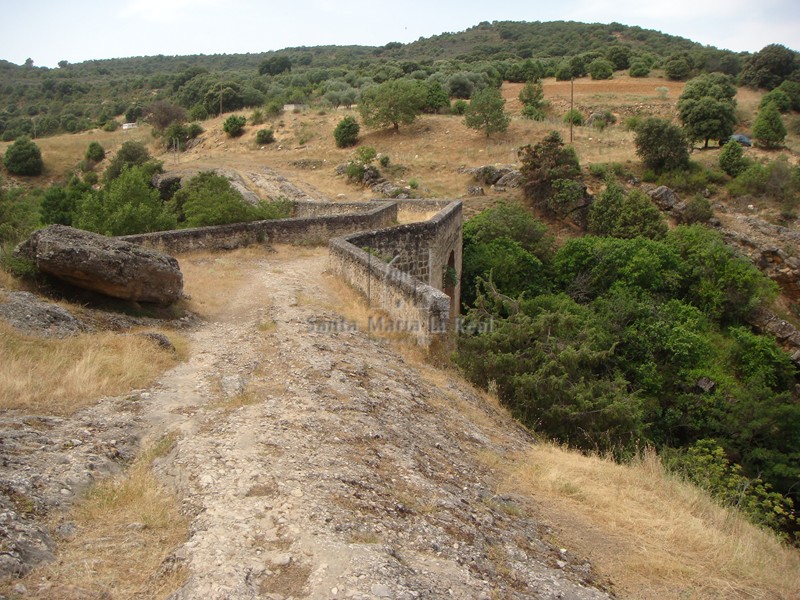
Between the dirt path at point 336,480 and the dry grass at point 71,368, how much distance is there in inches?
12.7

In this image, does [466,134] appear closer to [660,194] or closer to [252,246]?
[660,194]

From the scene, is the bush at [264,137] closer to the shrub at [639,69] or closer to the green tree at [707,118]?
the green tree at [707,118]

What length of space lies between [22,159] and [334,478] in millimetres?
43561

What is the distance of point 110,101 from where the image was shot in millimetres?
71250

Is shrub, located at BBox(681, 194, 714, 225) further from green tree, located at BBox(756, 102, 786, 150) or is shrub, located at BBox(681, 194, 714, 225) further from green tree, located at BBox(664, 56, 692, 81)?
green tree, located at BBox(664, 56, 692, 81)

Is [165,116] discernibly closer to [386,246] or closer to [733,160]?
[733,160]

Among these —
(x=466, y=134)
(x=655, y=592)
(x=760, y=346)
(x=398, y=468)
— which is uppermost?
(x=466, y=134)

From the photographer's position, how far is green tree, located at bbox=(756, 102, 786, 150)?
107 feet

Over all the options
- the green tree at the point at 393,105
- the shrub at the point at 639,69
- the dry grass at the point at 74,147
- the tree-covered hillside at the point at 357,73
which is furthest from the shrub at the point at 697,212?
the dry grass at the point at 74,147

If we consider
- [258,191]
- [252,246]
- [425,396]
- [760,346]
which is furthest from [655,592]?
[258,191]

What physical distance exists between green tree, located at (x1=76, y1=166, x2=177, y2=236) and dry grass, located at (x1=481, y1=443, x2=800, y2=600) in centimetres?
1174

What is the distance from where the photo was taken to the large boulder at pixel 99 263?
8047 millimetres

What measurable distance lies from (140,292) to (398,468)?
204 inches

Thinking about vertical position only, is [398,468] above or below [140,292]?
below
